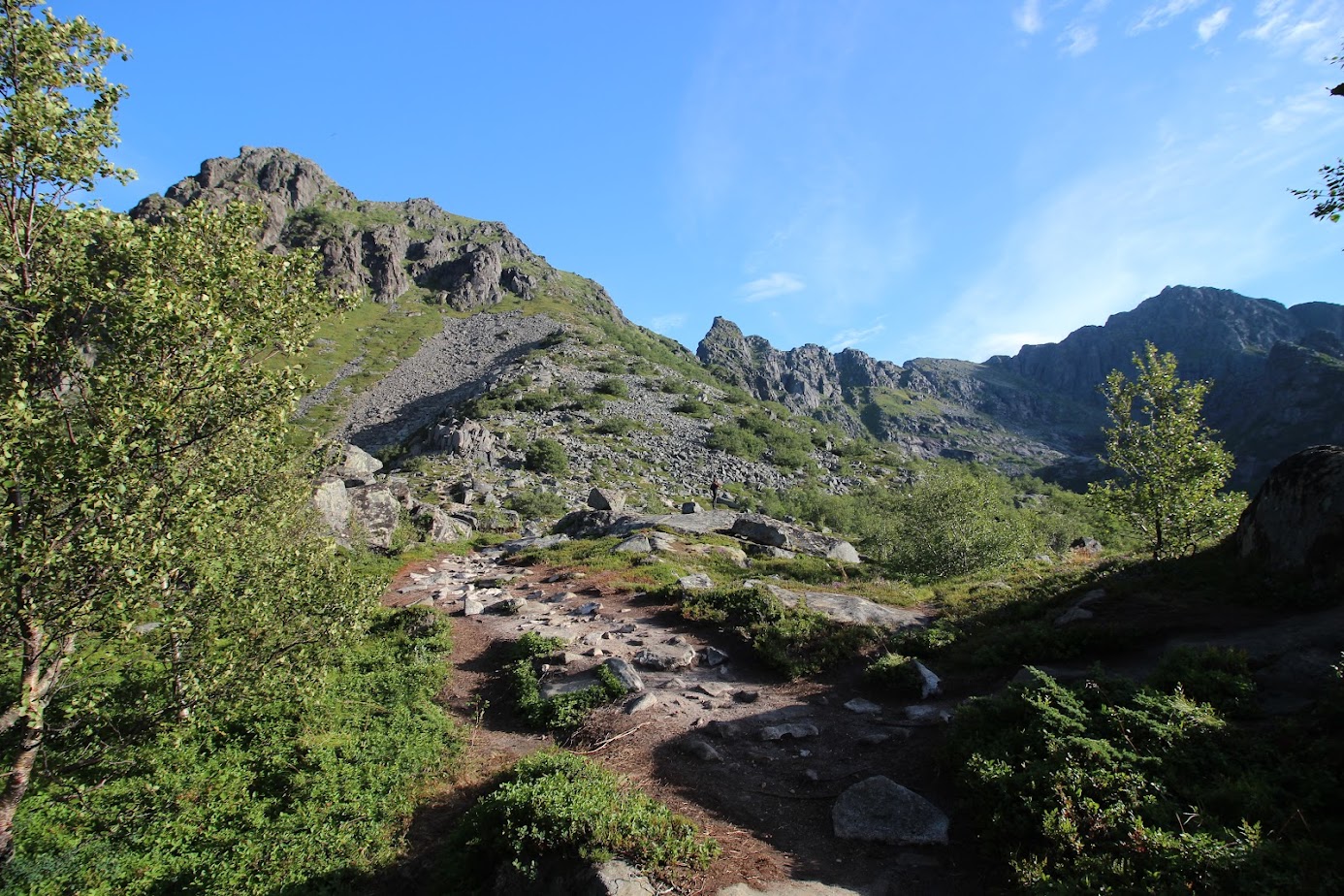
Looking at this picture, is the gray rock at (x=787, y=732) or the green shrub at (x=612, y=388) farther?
the green shrub at (x=612, y=388)

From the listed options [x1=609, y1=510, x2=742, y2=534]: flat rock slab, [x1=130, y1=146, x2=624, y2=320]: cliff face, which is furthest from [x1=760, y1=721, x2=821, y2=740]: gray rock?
[x1=130, y1=146, x2=624, y2=320]: cliff face

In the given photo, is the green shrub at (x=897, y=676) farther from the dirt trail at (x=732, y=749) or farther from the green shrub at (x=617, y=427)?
the green shrub at (x=617, y=427)

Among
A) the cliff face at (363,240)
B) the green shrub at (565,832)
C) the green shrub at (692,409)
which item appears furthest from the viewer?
the cliff face at (363,240)

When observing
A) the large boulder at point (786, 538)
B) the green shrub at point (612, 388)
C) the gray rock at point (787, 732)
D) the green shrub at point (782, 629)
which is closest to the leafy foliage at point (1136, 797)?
the gray rock at point (787, 732)

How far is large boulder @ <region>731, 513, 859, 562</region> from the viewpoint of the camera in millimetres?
35312

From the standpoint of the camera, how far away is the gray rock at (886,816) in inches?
306

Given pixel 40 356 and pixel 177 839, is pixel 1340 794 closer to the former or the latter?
pixel 177 839

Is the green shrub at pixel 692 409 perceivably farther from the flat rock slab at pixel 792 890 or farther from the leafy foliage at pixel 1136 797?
the flat rock slab at pixel 792 890

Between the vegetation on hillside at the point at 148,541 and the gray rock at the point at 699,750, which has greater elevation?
the vegetation on hillside at the point at 148,541

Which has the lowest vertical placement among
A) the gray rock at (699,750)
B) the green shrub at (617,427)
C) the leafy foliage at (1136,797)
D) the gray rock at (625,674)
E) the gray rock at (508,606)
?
the gray rock at (699,750)

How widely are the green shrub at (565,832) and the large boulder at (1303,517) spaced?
552 inches

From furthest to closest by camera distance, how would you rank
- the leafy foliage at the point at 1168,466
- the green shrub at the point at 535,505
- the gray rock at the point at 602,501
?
1. the green shrub at the point at 535,505
2. the gray rock at the point at 602,501
3. the leafy foliage at the point at 1168,466

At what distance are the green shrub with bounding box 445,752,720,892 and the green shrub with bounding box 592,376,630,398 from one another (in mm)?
83695

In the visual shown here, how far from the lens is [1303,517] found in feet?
42.1
